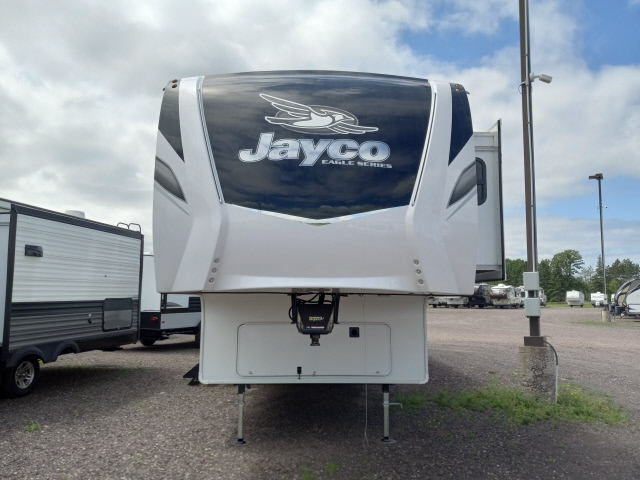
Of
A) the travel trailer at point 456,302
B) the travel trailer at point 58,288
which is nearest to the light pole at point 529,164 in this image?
the travel trailer at point 58,288

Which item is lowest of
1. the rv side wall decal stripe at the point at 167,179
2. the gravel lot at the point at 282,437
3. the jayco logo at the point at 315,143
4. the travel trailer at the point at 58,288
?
the gravel lot at the point at 282,437

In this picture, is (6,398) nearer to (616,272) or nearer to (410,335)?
(410,335)

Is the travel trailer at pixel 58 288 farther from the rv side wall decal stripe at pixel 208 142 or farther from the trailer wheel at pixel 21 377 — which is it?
the rv side wall decal stripe at pixel 208 142

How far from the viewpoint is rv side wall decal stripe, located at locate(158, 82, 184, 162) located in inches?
164

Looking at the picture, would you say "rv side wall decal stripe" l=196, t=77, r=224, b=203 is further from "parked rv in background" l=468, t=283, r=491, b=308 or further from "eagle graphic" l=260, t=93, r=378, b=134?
"parked rv in background" l=468, t=283, r=491, b=308

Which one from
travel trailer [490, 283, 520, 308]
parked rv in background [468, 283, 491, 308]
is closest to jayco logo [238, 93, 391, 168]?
parked rv in background [468, 283, 491, 308]

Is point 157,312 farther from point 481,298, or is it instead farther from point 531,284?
point 481,298

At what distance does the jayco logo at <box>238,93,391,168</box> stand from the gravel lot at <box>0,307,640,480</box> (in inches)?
91.4

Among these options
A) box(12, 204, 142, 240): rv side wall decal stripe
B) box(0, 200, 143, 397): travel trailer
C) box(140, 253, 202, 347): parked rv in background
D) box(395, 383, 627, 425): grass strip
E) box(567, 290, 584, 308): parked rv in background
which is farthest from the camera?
box(567, 290, 584, 308): parked rv in background

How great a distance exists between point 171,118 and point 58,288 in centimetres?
444

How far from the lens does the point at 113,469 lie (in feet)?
14.5

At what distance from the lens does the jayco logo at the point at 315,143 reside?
406 centimetres

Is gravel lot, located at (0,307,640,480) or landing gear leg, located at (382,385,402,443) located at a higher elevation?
landing gear leg, located at (382,385,402,443)

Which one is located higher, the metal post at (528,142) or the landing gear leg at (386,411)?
the metal post at (528,142)
